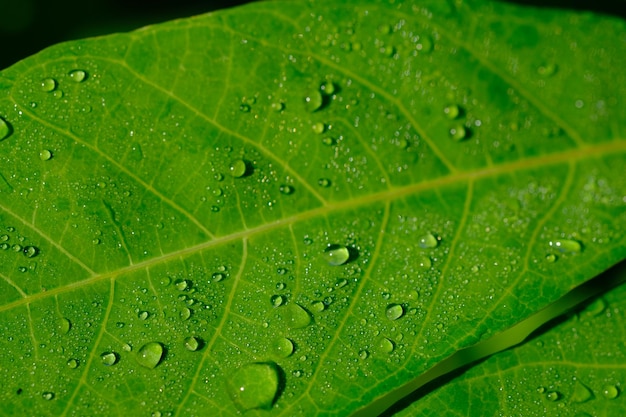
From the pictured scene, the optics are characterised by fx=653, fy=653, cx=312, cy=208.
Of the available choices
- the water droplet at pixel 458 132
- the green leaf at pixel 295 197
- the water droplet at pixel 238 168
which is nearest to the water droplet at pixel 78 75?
the green leaf at pixel 295 197

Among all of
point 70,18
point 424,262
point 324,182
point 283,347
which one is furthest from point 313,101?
point 70,18

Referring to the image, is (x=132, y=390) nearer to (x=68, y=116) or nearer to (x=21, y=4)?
(x=68, y=116)

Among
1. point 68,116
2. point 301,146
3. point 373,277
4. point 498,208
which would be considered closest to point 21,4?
point 68,116

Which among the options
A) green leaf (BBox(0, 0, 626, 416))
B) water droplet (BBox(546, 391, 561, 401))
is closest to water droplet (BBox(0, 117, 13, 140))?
green leaf (BBox(0, 0, 626, 416))

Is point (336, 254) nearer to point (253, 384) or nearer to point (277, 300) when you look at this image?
point (277, 300)

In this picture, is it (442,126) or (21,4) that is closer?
(442,126)
